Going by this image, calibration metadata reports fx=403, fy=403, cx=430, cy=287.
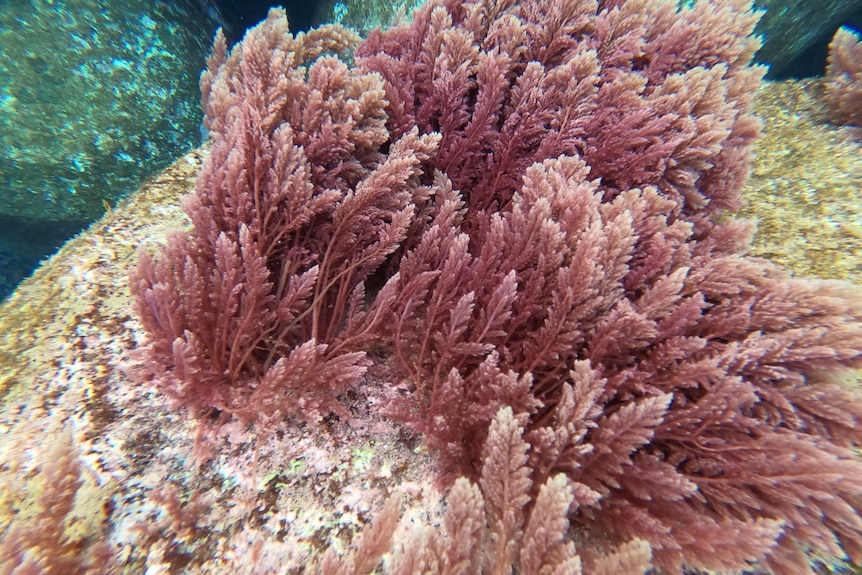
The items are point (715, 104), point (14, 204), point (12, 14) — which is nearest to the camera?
point (715, 104)

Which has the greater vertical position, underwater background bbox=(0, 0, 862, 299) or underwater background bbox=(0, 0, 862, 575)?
underwater background bbox=(0, 0, 862, 299)

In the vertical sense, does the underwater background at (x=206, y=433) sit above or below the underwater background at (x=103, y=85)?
below

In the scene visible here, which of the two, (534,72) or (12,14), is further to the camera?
(12,14)

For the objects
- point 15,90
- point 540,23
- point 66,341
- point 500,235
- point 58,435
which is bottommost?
point 58,435

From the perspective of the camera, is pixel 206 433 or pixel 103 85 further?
pixel 103 85

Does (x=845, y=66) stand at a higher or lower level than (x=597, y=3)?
lower

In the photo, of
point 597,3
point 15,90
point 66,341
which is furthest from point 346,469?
point 15,90

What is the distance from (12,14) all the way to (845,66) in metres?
8.60

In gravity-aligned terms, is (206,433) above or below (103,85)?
below

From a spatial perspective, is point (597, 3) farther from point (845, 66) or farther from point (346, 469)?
point (346, 469)

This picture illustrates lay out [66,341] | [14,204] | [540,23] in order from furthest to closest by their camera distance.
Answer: [14,204]
[540,23]
[66,341]

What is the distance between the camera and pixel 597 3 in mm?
2986

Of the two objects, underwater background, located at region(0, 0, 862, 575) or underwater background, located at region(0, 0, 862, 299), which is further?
underwater background, located at region(0, 0, 862, 299)

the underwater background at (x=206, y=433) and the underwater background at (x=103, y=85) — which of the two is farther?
the underwater background at (x=103, y=85)
